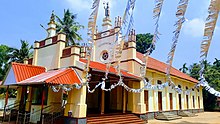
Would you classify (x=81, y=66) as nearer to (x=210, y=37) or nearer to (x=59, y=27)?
(x=210, y=37)

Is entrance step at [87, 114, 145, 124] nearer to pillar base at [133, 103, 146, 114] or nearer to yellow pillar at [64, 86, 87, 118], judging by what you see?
pillar base at [133, 103, 146, 114]

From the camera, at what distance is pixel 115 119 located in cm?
1244

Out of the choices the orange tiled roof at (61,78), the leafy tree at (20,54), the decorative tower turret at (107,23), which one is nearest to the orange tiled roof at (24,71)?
the orange tiled roof at (61,78)

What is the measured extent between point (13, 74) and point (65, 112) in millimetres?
4070

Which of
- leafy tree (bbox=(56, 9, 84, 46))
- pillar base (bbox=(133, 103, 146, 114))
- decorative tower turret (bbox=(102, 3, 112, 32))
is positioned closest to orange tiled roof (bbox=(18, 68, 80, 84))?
pillar base (bbox=(133, 103, 146, 114))

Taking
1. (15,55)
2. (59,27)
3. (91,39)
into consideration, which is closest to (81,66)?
(91,39)

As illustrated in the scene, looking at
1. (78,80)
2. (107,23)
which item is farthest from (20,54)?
(78,80)

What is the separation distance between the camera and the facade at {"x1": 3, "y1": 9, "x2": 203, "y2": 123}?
36.3 feet

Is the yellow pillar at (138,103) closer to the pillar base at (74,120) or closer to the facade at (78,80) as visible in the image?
the facade at (78,80)

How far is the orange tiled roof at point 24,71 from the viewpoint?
12175mm

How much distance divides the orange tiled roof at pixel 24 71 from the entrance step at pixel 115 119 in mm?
4846

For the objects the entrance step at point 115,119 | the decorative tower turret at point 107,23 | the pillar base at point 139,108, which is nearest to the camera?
the entrance step at point 115,119

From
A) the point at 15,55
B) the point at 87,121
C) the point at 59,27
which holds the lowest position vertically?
the point at 87,121

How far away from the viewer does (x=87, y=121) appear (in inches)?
434
